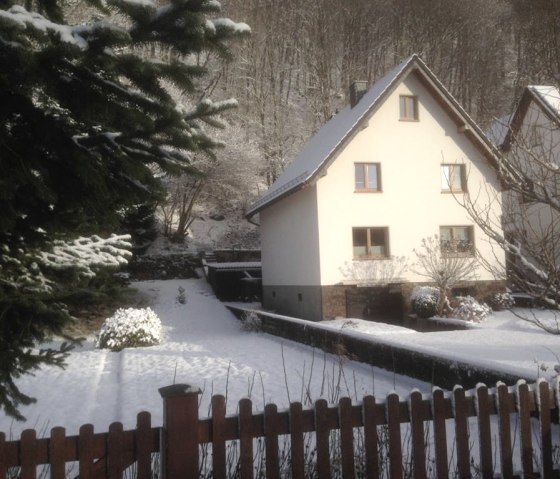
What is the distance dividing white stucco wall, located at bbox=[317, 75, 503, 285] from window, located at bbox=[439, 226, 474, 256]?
26cm

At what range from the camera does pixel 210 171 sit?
3216cm

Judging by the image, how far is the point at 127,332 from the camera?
1464cm

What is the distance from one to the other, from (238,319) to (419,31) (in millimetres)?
34009

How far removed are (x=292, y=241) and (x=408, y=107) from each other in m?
6.88

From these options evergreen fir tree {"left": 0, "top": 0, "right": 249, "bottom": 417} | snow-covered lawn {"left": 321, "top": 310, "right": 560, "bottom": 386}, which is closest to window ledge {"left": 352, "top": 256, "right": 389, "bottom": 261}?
snow-covered lawn {"left": 321, "top": 310, "right": 560, "bottom": 386}

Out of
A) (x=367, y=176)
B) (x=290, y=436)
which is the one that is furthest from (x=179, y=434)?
(x=367, y=176)

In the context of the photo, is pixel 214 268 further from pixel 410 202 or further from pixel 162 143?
pixel 162 143

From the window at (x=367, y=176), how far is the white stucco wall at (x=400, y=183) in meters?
0.22

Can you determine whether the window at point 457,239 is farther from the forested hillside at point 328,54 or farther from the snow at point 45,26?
the forested hillside at point 328,54

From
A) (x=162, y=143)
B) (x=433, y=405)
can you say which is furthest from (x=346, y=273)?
(x=162, y=143)

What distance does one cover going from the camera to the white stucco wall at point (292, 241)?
1908cm

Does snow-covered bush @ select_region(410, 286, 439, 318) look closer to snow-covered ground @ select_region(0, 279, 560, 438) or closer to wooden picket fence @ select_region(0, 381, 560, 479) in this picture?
→ snow-covered ground @ select_region(0, 279, 560, 438)

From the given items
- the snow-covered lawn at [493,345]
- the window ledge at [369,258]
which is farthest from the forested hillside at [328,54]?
the snow-covered lawn at [493,345]

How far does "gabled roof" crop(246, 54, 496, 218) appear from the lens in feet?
58.8
